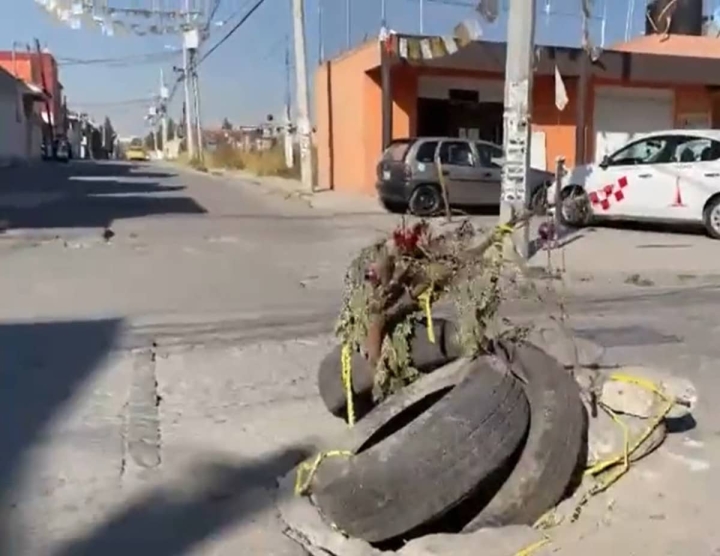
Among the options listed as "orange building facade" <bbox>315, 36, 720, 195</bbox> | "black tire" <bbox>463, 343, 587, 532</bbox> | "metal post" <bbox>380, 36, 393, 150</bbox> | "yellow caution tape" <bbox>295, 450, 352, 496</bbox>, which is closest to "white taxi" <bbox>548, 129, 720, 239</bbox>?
"metal post" <bbox>380, 36, 393, 150</bbox>

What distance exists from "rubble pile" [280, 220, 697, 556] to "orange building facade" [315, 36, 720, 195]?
1939cm

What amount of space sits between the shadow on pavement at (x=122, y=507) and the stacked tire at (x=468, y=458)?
489mm

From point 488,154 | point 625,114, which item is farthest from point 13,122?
point 488,154

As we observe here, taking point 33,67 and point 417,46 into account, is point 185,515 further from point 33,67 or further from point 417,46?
point 33,67

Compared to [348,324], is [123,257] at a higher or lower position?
lower

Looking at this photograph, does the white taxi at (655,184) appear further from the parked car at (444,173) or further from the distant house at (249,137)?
the distant house at (249,137)

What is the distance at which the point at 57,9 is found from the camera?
59.1 feet

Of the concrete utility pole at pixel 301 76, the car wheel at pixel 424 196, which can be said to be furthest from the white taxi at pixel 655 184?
the concrete utility pole at pixel 301 76

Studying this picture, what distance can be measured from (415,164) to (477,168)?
5.11 feet

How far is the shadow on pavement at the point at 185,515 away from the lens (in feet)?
12.8

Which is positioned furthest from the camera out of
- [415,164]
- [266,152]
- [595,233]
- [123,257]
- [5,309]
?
[266,152]

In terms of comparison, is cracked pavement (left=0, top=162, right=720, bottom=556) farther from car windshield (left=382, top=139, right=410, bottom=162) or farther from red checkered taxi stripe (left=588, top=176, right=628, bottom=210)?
car windshield (left=382, top=139, right=410, bottom=162)

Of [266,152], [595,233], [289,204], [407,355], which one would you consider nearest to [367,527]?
[407,355]

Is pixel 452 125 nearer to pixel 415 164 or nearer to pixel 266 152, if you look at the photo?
pixel 415 164
